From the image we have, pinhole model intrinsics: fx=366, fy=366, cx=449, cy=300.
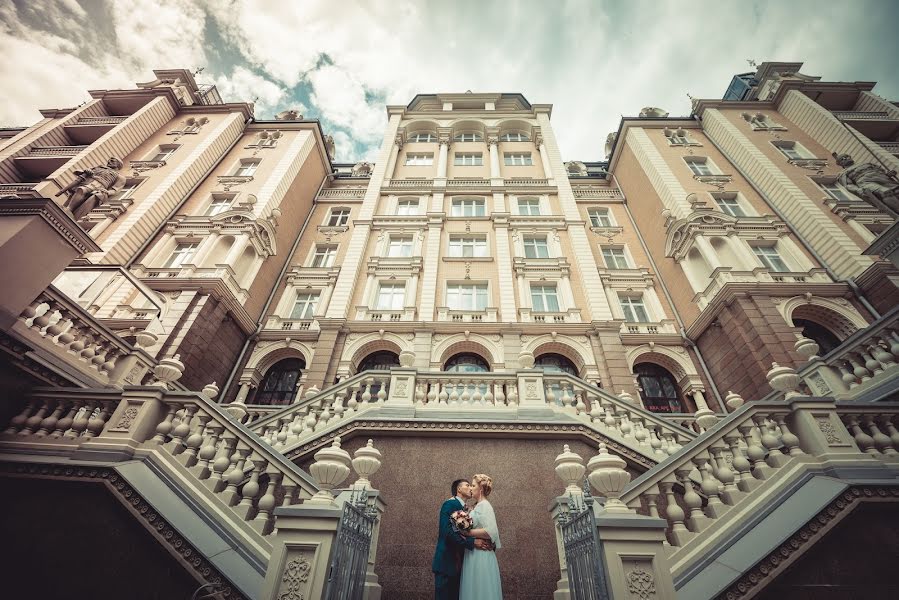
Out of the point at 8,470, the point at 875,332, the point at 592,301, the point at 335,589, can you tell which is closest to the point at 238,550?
the point at 335,589

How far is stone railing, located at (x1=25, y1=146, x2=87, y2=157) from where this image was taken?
2067cm

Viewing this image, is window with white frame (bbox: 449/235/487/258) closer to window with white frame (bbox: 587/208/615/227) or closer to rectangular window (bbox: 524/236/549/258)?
rectangular window (bbox: 524/236/549/258)

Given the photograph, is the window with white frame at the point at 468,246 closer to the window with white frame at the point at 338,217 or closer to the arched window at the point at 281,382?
the window with white frame at the point at 338,217

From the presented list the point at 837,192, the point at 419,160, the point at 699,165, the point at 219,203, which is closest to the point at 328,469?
the point at 219,203

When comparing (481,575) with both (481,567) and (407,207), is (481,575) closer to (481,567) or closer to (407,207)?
(481,567)

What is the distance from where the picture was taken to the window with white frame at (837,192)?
18080mm

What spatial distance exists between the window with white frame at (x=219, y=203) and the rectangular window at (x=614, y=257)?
21369 mm

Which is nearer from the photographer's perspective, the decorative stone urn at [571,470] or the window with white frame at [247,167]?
the decorative stone urn at [571,470]

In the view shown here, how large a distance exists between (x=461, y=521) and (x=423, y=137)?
27956mm

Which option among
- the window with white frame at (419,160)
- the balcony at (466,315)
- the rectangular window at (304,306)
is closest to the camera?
the balcony at (466,315)

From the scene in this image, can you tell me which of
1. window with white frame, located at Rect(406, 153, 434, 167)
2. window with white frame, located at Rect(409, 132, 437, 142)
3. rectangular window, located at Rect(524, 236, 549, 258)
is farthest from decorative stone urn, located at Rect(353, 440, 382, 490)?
window with white frame, located at Rect(409, 132, 437, 142)

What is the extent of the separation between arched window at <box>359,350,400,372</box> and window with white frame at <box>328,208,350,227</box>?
11.1 m

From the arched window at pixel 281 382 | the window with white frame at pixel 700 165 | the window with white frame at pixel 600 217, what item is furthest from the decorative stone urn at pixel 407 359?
the window with white frame at pixel 700 165

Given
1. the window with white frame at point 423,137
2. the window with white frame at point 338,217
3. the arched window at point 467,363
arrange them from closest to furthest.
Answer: the arched window at point 467,363 → the window with white frame at point 338,217 → the window with white frame at point 423,137
